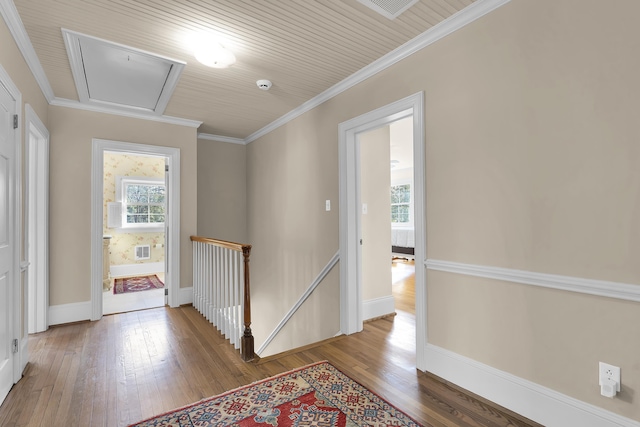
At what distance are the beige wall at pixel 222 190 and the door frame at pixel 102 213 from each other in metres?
0.76

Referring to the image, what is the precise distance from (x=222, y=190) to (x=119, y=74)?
2.39m

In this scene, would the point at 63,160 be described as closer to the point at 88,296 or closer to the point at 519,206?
the point at 88,296

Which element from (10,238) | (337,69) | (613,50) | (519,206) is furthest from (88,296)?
(613,50)

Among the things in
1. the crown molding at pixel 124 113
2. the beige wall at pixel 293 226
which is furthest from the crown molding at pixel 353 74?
the beige wall at pixel 293 226

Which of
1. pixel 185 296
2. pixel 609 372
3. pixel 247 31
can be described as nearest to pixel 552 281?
pixel 609 372

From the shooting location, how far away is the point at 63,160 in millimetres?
3539

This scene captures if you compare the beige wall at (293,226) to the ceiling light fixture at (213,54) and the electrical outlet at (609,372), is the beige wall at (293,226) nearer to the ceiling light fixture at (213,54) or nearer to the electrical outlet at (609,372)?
the ceiling light fixture at (213,54)

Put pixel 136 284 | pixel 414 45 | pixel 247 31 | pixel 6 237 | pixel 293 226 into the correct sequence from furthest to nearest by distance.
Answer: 1. pixel 136 284
2. pixel 293 226
3. pixel 414 45
4. pixel 247 31
5. pixel 6 237

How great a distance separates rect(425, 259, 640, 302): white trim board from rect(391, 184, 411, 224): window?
7.37 m

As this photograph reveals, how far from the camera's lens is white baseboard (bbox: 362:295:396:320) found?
3506 mm

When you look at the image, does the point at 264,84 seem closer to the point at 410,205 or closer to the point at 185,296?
the point at 185,296

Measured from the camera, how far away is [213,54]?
8.12 ft

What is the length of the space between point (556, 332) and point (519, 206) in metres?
0.70

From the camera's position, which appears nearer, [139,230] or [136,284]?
[136,284]
